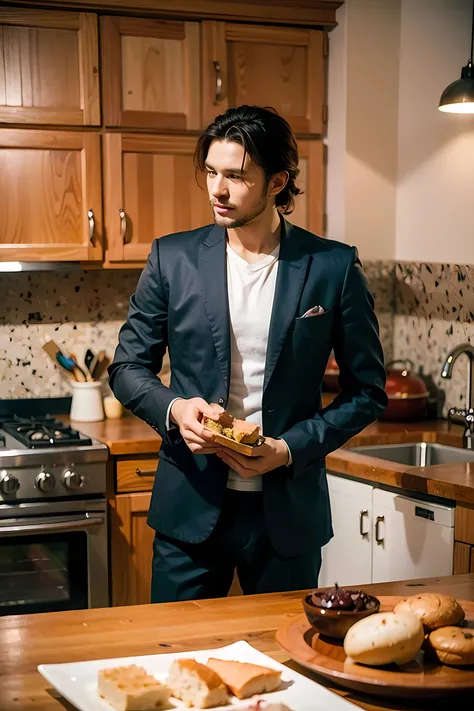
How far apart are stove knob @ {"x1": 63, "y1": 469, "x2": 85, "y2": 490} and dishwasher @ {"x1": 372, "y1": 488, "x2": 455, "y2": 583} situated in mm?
955

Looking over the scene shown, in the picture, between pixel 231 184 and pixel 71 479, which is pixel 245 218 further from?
pixel 71 479

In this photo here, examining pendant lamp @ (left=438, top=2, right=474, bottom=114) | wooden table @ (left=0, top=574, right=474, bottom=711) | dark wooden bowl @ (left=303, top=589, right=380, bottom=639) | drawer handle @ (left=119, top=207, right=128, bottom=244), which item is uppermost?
pendant lamp @ (left=438, top=2, right=474, bottom=114)

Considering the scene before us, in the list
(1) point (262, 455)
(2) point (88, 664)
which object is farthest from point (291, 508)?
(2) point (88, 664)

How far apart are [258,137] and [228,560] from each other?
93 cm

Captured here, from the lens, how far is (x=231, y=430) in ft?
6.86

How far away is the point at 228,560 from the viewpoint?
229cm

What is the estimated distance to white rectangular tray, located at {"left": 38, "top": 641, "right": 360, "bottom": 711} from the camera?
1344mm

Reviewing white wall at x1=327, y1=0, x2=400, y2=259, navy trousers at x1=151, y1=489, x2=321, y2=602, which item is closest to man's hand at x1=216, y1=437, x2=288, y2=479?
navy trousers at x1=151, y1=489, x2=321, y2=602

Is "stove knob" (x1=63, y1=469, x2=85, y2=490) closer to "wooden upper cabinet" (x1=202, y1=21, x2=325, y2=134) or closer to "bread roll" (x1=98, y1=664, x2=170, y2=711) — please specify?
"wooden upper cabinet" (x1=202, y1=21, x2=325, y2=134)

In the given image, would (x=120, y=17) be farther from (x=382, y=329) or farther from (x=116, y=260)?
(x=382, y=329)

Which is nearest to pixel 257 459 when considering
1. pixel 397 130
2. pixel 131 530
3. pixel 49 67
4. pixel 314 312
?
pixel 314 312

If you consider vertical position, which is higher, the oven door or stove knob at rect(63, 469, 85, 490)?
stove knob at rect(63, 469, 85, 490)

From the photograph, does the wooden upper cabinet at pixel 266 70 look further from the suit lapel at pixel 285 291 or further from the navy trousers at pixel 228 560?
the navy trousers at pixel 228 560

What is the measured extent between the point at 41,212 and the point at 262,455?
5.87 ft
